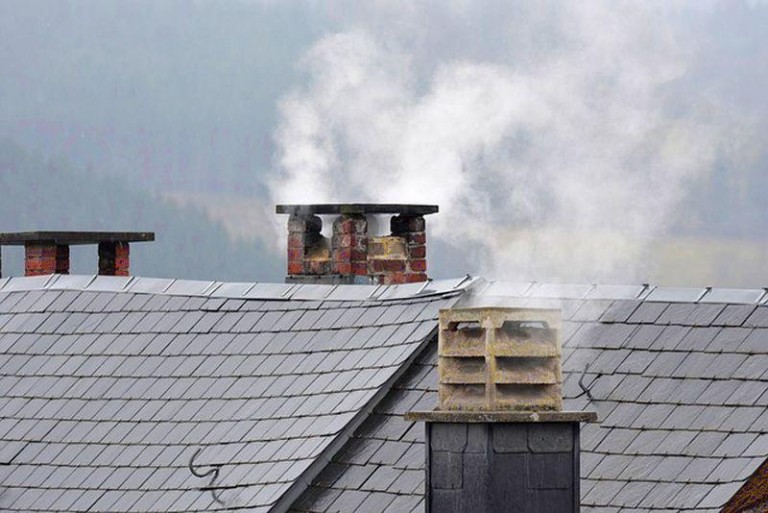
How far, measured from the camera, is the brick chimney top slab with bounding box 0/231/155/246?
26438 mm

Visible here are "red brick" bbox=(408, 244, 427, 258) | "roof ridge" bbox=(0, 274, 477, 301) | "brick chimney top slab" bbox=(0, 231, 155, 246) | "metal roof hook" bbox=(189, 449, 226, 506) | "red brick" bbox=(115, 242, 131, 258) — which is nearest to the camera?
"metal roof hook" bbox=(189, 449, 226, 506)

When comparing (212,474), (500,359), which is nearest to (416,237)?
(212,474)

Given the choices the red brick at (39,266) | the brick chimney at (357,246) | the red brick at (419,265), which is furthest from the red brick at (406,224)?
Result: the red brick at (39,266)

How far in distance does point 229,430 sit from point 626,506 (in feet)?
13.2

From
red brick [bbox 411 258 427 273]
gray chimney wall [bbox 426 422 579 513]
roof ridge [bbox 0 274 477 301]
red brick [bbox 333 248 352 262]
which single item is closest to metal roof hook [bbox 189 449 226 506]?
roof ridge [bbox 0 274 477 301]

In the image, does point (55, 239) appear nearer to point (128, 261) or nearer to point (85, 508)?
point (128, 261)

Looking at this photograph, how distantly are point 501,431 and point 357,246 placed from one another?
10.1m

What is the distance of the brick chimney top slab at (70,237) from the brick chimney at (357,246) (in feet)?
11.4

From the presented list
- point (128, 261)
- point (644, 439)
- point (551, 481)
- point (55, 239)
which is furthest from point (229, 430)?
point (128, 261)

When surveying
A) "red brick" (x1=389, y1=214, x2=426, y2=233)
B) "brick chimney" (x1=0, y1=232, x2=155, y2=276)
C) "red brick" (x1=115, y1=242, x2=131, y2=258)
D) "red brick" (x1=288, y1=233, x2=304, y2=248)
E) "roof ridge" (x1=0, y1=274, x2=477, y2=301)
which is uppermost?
"red brick" (x1=115, y1=242, x2=131, y2=258)

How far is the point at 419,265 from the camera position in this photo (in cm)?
2397

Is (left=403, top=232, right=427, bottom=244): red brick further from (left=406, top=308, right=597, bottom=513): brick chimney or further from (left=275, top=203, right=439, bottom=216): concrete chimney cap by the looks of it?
(left=406, top=308, right=597, bottom=513): brick chimney

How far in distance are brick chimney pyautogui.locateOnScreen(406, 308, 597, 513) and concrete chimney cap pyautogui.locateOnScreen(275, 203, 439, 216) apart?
9419 millimetres

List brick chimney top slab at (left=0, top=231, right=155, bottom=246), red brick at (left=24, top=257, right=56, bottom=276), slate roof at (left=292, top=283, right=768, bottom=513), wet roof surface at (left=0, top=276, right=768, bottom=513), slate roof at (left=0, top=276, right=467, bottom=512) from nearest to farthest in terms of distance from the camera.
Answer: slate roof at (left=292, top=283, right=768, bottom=513) < wet roof surface at (left=0, top=276, right=768, bottom=513) < slate roof at (left=0, top=276, right=467, bottom=512) < red brick at (left=24, top=257, right=56, bottom=276) < brick chimney top slab at (left=0, top=231, right=155, bottom=246)
